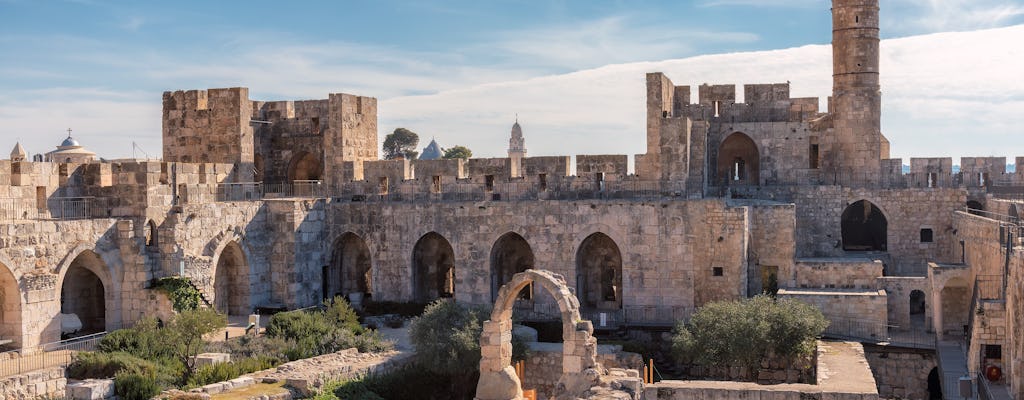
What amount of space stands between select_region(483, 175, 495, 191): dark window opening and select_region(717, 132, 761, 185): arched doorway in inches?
289

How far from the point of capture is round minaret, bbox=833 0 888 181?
98.1 ft

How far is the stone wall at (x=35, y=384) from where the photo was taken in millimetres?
18094

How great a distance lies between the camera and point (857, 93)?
98.4 feet

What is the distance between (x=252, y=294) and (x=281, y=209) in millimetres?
2281

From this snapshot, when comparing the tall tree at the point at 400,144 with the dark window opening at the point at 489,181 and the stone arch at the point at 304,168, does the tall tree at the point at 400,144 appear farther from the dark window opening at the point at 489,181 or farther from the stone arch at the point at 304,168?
the dark window opening at the point at 489,181

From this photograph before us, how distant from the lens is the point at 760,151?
30.5 meters

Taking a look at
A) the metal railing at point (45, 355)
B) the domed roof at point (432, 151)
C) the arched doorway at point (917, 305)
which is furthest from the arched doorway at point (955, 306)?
the domed roof at point (432, 151)

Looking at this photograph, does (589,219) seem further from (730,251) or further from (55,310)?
(55,310)

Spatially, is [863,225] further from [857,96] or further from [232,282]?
[232,282]

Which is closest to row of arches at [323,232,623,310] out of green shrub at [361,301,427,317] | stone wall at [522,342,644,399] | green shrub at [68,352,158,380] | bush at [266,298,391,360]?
green shrub at [361,301,427,317]

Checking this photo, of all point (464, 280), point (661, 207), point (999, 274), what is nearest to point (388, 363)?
point (464, 280)

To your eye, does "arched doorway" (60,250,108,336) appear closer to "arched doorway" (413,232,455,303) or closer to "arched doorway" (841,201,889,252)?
"arched doorway" (413,232,455,303)

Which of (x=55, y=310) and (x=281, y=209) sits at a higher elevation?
(x=281, y=209)

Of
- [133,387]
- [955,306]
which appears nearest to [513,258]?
[955,306]
